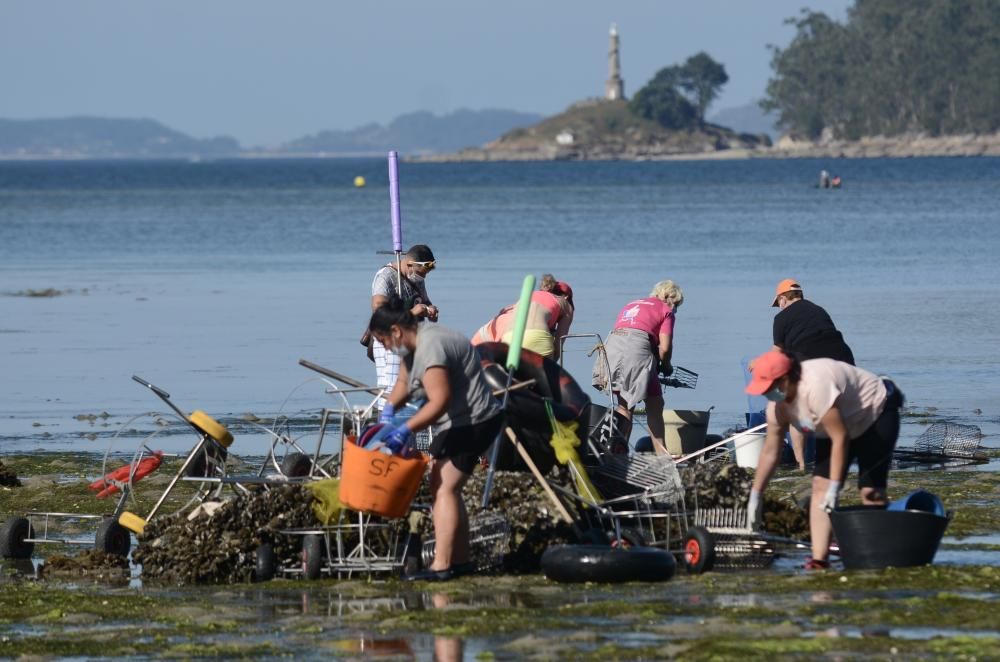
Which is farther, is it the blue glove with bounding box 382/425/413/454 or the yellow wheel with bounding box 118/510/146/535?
the yellow wheel with bounding box 118/510/146/535

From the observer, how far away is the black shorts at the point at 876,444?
9.77m

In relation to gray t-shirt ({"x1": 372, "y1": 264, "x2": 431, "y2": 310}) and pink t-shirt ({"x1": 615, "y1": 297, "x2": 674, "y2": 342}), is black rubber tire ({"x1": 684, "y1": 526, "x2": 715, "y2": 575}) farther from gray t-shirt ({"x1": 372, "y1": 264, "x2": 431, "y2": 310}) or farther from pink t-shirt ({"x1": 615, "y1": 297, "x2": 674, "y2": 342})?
pink t-shirt ({"x1": 615, "y1": 297, "x2": 674, "y2": 342})

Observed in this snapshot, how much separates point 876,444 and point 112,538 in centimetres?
444

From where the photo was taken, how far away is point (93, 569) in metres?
10.5

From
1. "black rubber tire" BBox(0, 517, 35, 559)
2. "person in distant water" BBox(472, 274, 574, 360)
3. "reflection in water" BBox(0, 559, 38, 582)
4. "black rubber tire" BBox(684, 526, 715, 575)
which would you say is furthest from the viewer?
"person in distant water" BBox(472, 274, 574, 360)

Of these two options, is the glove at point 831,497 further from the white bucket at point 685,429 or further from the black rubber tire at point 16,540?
the black rubber tire at point 16,540

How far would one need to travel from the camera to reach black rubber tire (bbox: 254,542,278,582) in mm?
10094

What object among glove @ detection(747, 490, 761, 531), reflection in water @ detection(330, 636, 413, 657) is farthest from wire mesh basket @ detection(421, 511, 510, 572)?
reflection in water @ detection(330, 636, 413, 657)

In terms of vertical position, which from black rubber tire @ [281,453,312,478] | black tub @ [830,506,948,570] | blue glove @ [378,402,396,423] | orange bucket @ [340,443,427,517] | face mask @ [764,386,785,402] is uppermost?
face mask @ [764,386,785,402]

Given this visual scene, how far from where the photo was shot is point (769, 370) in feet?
30.4

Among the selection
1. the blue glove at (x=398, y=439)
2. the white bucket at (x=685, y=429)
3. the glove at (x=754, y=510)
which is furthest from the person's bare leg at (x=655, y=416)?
the blue glove at (x=398, y=439)

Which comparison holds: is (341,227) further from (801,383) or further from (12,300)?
(801,383)

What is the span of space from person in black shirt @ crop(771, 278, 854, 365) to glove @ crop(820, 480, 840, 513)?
2.88 m

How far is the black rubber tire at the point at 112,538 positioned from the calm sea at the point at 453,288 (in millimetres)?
5151
